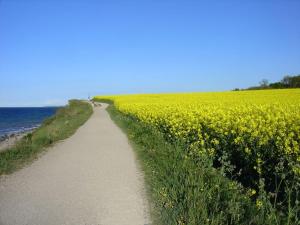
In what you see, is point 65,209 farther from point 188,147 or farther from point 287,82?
point 287,82

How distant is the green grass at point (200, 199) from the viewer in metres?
5.42

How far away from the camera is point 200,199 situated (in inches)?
237

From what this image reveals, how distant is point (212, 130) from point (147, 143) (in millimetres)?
3197

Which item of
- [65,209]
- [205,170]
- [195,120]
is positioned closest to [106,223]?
[65,209]

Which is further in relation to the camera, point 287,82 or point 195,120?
point 287,82

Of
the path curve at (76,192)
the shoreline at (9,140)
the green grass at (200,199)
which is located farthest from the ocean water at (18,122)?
the green grass at (200,199)

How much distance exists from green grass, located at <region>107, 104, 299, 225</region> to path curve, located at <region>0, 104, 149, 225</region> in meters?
0.33

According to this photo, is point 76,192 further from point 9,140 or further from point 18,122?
point 18,122

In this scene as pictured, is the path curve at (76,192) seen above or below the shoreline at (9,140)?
above

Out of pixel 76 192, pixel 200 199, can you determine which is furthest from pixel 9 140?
pixel 200 199

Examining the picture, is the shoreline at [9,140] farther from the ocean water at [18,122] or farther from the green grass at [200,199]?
the green grass at [200,199]

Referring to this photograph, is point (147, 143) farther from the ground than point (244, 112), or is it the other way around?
point (244, 112)

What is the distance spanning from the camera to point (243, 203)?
609 centimetres

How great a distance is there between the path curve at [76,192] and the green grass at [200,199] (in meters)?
0.33
